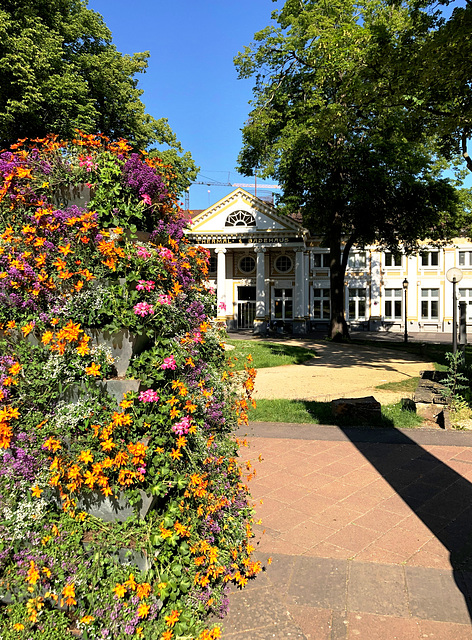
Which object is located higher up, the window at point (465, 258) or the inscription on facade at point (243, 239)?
the inscription on facade at point (243, 239)

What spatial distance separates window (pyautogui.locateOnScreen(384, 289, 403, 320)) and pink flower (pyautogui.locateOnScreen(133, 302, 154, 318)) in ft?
126

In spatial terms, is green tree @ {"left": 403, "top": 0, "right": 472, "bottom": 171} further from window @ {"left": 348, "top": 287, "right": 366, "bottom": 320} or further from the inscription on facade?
window @ {"left": 348, "top": 287, "right": 366, "bottom": 320}

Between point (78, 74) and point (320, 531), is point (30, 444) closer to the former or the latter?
point (320, 531)

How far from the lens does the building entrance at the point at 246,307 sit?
3716cm

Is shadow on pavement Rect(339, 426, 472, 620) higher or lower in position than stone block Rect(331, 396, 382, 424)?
lower

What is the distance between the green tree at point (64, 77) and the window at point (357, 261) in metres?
22.0

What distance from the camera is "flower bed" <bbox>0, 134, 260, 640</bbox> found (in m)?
2.22

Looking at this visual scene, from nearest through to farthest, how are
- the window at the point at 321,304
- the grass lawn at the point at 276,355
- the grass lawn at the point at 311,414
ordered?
the grass lawn at the point at 311,414
the grass lawn at the point at 276,355
the window at the point at 321,304

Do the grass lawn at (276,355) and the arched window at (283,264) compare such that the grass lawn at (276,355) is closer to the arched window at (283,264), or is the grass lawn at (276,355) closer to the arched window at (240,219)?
the arched window at (240,219)

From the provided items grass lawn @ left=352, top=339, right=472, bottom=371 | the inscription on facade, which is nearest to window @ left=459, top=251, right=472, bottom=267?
the inscription on facade

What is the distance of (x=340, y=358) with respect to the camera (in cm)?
1702

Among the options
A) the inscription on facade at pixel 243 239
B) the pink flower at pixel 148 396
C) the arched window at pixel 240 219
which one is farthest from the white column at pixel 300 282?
the pink flower at pixel 148 396

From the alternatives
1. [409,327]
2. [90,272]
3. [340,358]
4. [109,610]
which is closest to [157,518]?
[109,610]

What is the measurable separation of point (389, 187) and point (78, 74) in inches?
540
